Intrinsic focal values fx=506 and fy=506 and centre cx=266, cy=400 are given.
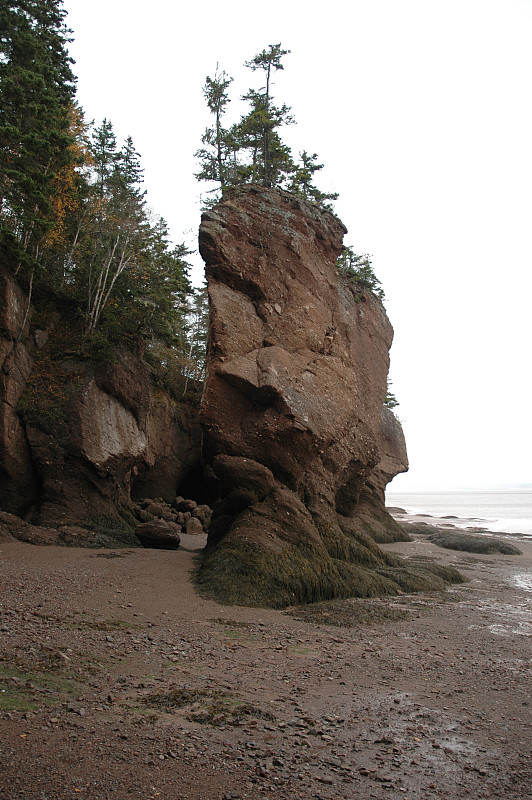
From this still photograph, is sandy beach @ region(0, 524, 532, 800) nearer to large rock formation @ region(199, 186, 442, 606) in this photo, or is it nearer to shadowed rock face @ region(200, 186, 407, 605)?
large rock formation @ region(199, 186, 442, 606)

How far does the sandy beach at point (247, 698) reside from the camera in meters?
3.83

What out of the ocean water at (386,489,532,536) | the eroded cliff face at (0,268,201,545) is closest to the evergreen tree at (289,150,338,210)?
the eroded cliff face at (0,268,201,545)

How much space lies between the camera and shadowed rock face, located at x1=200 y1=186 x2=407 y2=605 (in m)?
11.5

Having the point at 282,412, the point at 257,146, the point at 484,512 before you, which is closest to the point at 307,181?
the point at 257,146

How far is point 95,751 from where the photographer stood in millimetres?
3912

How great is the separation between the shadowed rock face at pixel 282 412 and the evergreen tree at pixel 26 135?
642cm

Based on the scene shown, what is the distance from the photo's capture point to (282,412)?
1318 cm

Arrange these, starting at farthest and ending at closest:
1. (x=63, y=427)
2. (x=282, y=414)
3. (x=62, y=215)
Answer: (x=62, y=215)
(x=63, y=427)
(x=282, y=414)

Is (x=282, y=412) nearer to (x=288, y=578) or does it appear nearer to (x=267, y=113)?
(x=288, y=578)

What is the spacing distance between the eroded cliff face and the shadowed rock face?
5108 millimetres

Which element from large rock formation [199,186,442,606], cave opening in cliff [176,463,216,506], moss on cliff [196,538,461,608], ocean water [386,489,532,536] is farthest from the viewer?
ocean water [386,489,532,536]

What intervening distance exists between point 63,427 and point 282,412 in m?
7.88

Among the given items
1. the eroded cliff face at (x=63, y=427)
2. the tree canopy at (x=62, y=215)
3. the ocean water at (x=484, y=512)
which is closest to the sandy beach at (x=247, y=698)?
the eroded cliff face at (x=63, y=427)

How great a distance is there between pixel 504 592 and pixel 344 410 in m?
6.32
